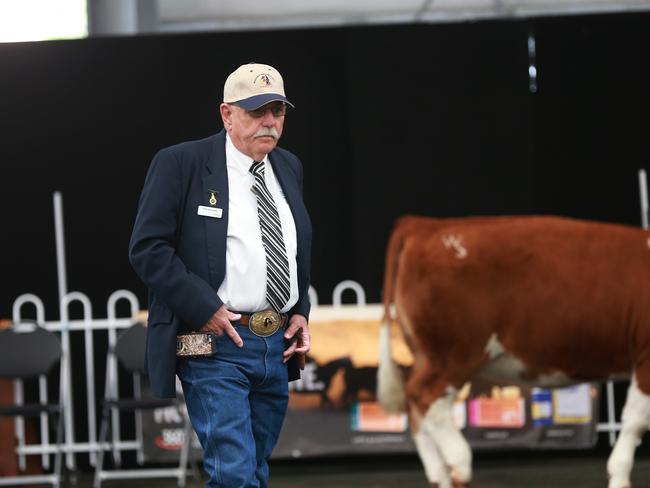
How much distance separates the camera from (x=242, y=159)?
11.0 ft

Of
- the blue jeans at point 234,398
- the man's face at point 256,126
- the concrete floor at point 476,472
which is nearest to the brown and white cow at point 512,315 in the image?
the concrete floor at point 476,472

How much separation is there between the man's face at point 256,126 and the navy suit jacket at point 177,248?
92mm

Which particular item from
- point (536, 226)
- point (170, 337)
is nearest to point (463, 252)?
point (536, 226)

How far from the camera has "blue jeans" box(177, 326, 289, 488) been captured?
3.15 metres

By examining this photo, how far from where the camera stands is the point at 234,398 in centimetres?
319

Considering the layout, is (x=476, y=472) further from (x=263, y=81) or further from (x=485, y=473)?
(x=263, y=81)

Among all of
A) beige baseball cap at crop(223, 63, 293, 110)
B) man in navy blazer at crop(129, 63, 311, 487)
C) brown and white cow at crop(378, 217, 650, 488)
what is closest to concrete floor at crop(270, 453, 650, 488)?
brown and white cow at crop(378, 217, 650, 488)

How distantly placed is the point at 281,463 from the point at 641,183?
300 centimetres

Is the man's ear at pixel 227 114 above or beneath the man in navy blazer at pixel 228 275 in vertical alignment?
above

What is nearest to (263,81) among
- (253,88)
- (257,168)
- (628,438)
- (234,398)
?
(253,88)

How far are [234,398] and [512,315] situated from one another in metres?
2.92

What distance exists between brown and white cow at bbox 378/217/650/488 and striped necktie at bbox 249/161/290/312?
2620 millimetres

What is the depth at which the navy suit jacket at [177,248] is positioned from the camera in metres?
3.14

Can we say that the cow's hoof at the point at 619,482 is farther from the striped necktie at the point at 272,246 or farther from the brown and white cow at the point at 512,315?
the striped necktie at the point at 272,246
